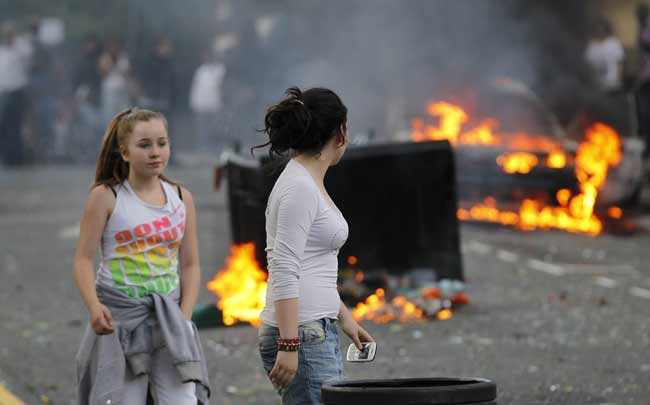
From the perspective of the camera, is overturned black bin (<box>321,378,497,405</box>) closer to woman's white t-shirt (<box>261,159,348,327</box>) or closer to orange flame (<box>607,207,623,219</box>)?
woman's white t-shirt (<box>261,159,348,327</box>)

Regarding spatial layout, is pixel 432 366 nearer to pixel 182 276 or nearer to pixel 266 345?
pixel 182 276

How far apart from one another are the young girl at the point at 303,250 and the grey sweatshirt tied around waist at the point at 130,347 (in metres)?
0.66

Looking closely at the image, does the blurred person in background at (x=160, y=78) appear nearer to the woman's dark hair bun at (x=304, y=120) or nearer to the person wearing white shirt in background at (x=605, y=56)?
the person wearing white shirt in background at (x=605, y=56)

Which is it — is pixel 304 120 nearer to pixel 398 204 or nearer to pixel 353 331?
pixel 353 331

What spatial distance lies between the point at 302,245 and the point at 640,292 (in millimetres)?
7282

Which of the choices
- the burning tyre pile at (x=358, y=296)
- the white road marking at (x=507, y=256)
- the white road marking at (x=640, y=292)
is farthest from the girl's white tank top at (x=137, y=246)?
the white road marking at (x=507, y=256)

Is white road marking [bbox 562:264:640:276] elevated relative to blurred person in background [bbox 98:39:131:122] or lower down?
lower down

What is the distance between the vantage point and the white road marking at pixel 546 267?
39.9 feet

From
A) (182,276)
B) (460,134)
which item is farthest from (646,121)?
(182,276)

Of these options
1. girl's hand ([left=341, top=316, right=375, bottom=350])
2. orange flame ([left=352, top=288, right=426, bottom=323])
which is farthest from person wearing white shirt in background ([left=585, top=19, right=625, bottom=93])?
girl's hand ([left=341, top=316, right=375, bottom=350])

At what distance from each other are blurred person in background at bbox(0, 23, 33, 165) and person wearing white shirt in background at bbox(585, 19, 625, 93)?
1130cm

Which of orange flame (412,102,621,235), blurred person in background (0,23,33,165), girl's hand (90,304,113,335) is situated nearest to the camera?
girl's hand (90,304,113,335)

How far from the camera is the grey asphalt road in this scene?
7645 millimetres

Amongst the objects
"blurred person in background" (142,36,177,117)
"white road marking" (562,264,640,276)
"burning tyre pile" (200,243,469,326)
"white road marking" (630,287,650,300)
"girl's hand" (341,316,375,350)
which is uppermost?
"blurred person in background" (142,36,177,117)
